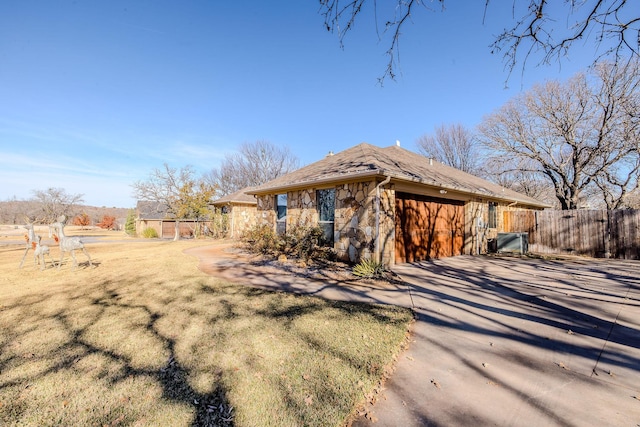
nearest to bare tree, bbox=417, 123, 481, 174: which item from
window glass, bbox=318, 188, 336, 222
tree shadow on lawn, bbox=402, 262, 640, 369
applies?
window glass, bbox=318, 188, 336, 222

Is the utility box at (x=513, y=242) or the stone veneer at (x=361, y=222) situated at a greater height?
the stone veneer at (x=361, y=222)

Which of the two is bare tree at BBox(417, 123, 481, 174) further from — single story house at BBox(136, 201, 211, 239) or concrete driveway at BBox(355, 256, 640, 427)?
single story house at BBox(136, 201, 211, 239)

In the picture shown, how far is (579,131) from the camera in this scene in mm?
16219

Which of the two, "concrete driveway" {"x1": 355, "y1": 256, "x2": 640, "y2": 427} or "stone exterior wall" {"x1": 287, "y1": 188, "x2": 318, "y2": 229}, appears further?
"stone exterior wall" {"x1": 287, "y1": 188, "x2": 318, "y2": 229}

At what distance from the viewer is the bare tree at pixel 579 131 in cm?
1416

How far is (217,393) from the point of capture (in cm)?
232

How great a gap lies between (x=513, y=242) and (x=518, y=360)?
1092 centimetres

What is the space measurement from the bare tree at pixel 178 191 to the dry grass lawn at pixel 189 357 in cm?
1423

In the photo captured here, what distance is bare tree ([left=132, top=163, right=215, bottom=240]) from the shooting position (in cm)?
1883

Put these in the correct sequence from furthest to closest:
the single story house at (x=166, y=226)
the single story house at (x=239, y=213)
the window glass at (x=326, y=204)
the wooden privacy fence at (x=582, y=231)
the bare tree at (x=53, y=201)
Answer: the bare tree at (x=53, y=201), the single story house at (x=166, y=226), the single story house at (x=239, y=213), the wooden privacy fence at (x=582, y=231), the window glass at (x=326, y=204)

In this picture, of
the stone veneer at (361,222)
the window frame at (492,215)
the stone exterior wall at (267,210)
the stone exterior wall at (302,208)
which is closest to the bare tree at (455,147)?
the window frame at (492,215)

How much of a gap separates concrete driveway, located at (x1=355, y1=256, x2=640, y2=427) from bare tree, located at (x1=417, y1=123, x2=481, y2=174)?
78.3 feet

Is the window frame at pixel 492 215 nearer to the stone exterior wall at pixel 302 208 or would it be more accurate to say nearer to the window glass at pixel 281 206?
the stone exterior wall at pixel 302 208

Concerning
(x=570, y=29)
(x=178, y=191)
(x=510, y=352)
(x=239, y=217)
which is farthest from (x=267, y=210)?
(x=570, y=29)
